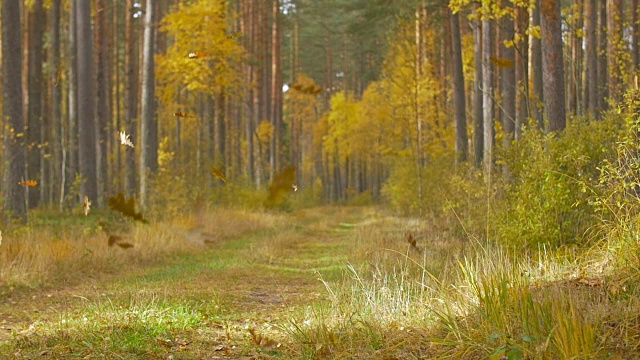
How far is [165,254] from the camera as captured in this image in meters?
11.4

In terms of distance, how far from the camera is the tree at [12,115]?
11.4 m

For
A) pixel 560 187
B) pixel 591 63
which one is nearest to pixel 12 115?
pixel 560 187

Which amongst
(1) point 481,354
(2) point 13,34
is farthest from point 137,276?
(1) point 481,354

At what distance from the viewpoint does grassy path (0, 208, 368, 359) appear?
508 centimetres

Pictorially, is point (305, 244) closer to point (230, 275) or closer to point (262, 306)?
point (230, 275)

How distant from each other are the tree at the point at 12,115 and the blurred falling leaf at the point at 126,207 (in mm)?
2633

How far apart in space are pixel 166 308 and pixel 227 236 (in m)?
8.49

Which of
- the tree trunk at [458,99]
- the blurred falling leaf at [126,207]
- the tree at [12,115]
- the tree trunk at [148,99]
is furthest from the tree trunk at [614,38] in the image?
the tree at [12,115]

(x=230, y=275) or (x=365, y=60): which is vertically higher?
(x=365, y=60)

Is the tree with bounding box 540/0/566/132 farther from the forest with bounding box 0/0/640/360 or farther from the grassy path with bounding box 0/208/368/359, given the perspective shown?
the grassy path with bounding box 0/208/368/359

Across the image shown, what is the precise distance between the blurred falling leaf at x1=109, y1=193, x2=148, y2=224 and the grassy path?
9.55 ft

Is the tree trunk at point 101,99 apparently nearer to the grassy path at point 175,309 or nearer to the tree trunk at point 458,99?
the grassy path at point 175,309

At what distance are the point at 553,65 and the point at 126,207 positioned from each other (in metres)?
9.56

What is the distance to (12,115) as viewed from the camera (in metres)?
11.8
